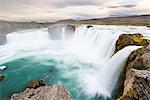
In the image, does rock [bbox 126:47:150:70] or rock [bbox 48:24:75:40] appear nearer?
rock [bbox 126:47:150:70]

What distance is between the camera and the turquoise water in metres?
13.3

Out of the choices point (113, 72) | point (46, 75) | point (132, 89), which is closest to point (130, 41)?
point (113, 72)

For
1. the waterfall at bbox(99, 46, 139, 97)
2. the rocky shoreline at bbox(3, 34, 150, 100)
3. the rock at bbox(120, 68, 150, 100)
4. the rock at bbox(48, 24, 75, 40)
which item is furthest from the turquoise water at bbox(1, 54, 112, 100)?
the rock at bbox(48, 24, 75, 40)

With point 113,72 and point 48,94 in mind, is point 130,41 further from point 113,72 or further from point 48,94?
point 48,94

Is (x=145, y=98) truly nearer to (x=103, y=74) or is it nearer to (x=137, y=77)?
(x=137, y=77)

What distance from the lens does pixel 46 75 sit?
52.6 feet

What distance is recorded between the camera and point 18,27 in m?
105

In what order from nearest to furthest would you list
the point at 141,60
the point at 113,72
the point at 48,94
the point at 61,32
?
the point at 48,94, the point at 141,60, the point at 113,72, the point at 61,32

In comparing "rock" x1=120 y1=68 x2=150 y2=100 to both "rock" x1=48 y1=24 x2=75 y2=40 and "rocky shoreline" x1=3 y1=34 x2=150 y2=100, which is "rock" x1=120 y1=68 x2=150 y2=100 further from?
"rock" x1=48 y1=24 x2=75 y2=40

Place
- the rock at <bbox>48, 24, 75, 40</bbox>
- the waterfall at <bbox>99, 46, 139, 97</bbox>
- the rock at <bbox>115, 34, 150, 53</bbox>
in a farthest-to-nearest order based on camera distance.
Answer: the rock at <bbox>48, 24, 75, 40</bbox>
the rock at <bbox>115, 34, 150, 53</bbox>
the waterfall at <bbox>99, 46, 139, 97</bbox>

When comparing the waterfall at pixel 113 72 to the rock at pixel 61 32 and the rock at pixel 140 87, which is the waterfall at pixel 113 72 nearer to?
the rock at pixel 140 87

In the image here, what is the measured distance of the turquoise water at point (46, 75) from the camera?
43.7 feet

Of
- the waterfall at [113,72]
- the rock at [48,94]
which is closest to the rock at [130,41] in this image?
the waterfall at [113,72]

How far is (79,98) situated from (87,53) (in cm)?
1213
